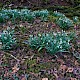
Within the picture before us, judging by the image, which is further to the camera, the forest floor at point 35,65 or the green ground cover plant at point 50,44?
the green ground cover plant at point 50,44

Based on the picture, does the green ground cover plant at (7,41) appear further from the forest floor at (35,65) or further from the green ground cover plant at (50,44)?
the green ground cover plant at (50,44)

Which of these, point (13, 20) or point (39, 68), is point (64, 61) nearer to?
point (39, 68)

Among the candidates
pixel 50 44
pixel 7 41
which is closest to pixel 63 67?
pixel 50 44

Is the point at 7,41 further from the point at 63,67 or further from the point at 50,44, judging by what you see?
the point at 63,67

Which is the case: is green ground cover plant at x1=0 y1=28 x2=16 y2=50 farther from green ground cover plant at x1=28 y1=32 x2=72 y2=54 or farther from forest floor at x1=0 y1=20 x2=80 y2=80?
green ground cover plant at x1=28 y1=32 x2=72 y2=54

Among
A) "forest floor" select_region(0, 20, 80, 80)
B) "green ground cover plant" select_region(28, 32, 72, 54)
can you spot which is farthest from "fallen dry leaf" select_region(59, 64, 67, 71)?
"green ground cover plant" select_region(28, 32, 72, 54)

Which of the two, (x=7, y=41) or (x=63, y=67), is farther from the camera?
(x=7, y=41)

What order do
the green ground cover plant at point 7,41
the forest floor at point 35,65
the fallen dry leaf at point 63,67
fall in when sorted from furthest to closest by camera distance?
1. the green ground cover plant at point 7,41
2. the fallen dry leaf at point 63,67
3. the forest floor at point 35,65

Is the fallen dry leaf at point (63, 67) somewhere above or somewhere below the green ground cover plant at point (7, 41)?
below

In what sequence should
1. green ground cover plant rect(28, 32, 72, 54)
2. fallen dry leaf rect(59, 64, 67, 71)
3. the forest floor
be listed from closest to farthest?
the forest floor < fallen dry leaf rect(59, 64, 67, 71) < green ground cover plant rect(28, 32, 72, 54)

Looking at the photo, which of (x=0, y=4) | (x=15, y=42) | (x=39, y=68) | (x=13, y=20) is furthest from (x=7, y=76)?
(x=0, y=4)

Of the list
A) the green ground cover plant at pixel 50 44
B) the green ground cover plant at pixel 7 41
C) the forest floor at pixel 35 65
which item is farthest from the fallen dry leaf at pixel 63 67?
the green ground cover plant at pixel 7 41

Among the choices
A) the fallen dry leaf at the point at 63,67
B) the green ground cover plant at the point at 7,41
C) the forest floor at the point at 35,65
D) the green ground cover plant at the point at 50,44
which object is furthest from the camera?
the green ground cover plant at the point at 7,41
